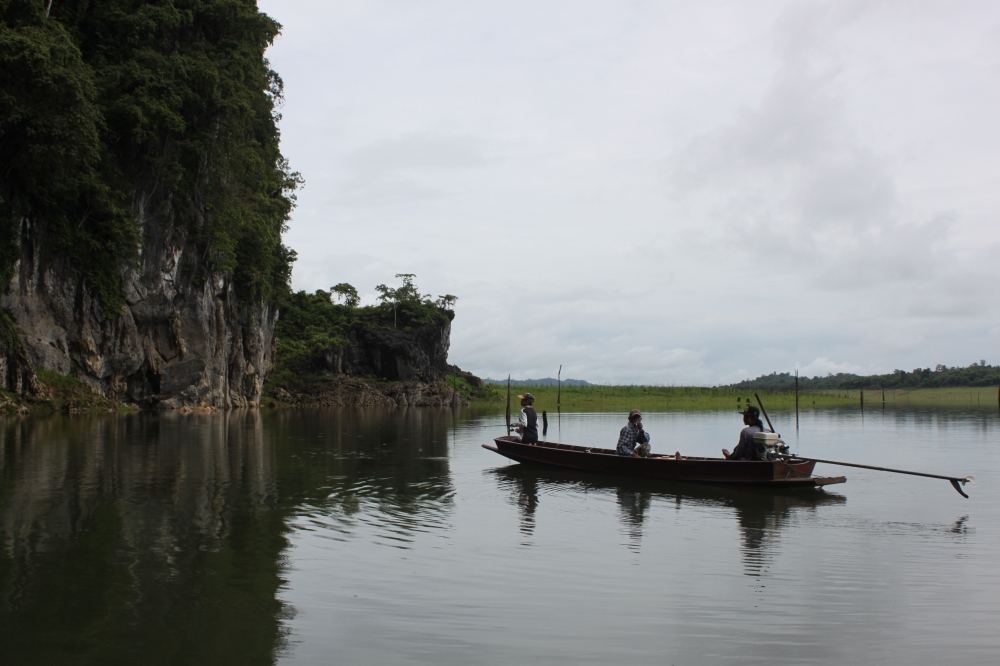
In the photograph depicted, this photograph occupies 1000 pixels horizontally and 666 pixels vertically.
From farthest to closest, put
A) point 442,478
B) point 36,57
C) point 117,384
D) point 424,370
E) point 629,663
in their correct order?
point 424,370 < point 117,384 < point 36,57 < point 442,478 < point 629,663

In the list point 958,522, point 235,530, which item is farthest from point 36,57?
point 958,522

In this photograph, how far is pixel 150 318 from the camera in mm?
43406

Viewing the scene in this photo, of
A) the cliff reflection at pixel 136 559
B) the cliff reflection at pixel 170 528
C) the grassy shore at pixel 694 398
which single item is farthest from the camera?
the grassy shore at pixel 694 398

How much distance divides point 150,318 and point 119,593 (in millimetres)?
38962

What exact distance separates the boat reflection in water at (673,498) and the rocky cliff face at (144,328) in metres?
25.6

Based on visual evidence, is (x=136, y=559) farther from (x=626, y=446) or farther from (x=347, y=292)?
(x=347, y=292)

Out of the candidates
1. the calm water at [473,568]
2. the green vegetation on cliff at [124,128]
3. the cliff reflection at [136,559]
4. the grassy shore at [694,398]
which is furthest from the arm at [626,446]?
the grassy shore at [694,398]

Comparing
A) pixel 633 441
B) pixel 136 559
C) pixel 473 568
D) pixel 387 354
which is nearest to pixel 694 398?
pixel 387 354

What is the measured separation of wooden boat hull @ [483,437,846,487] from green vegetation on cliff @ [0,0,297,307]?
23.0m

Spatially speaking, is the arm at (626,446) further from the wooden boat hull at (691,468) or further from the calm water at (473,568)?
the calm water at (473,568)

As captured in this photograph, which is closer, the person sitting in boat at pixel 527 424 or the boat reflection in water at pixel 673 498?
the boat reflection in water at pixel 673 498

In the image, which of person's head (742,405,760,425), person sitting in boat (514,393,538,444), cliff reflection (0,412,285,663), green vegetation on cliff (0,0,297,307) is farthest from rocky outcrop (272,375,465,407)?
person's head (742,405,760,425)

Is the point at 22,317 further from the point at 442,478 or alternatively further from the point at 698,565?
the point at 698,565

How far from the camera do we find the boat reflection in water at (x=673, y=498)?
40.6 ft
